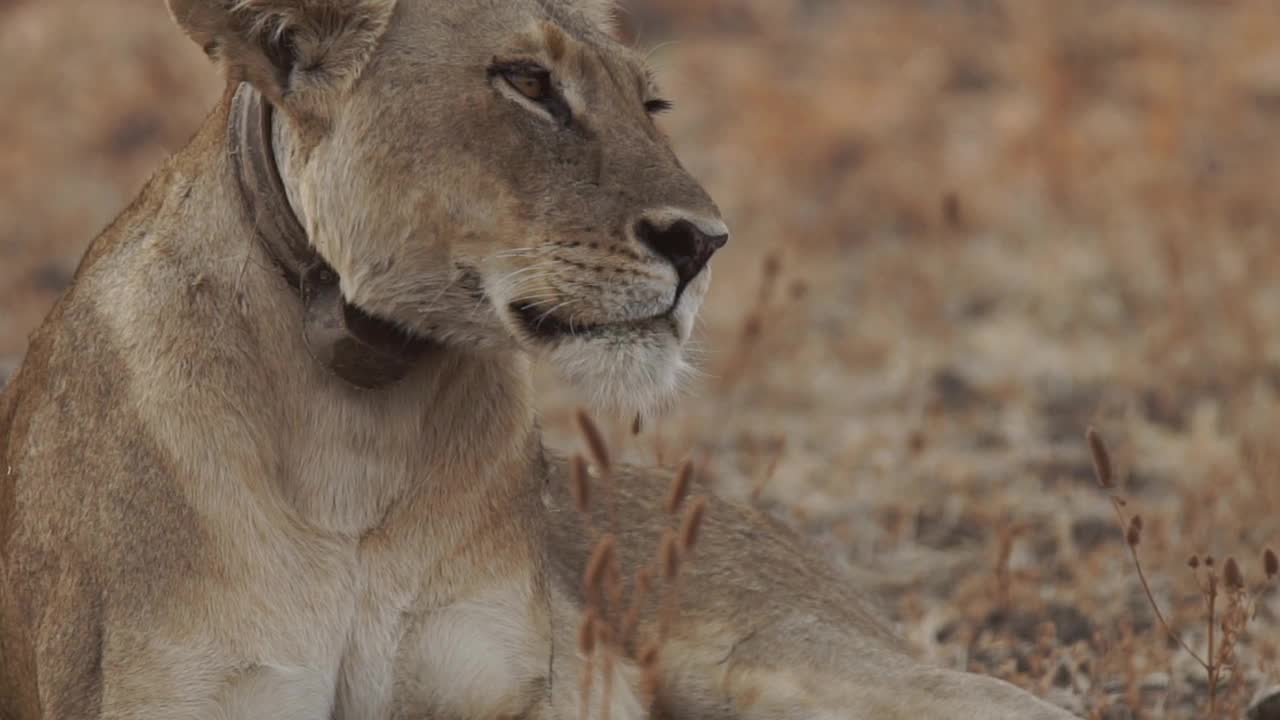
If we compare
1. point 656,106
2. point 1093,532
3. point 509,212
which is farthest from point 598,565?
point 1093,532

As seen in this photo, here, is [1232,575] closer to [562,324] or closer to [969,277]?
[562,324]

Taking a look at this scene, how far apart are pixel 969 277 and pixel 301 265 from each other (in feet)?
20.7

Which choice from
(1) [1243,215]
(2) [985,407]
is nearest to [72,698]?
A: (2) [985,407]

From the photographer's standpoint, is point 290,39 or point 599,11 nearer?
point 290,39

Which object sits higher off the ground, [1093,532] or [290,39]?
[290,39]

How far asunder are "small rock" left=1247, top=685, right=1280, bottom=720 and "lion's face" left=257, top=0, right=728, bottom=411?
142 cm

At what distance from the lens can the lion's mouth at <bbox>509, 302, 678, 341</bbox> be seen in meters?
3.52

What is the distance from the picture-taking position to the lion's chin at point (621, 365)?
11.5 ft

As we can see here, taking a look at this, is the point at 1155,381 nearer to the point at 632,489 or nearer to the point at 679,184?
the point at 632,489

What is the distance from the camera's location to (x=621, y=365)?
3.52 meters

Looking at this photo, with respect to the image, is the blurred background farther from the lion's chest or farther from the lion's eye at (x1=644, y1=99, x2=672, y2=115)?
the lion's chest

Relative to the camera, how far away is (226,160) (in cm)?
376

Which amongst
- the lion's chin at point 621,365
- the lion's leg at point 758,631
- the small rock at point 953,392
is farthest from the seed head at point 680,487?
the small rock at point 953,392

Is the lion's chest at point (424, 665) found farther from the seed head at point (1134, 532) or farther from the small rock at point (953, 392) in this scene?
the small rock at point (953, 392)
